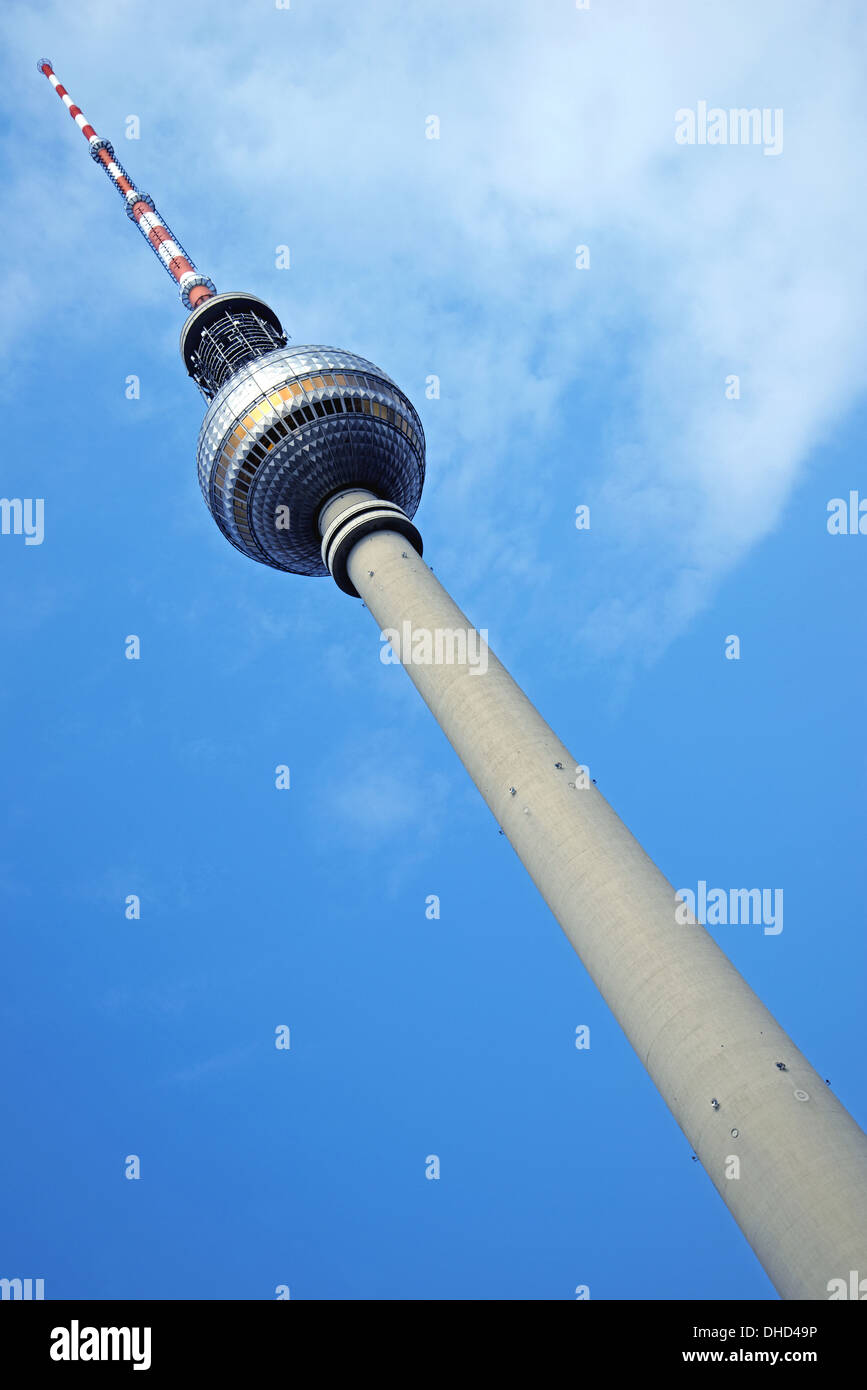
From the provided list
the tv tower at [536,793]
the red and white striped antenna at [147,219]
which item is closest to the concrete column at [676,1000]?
the tv tower at [536,793]

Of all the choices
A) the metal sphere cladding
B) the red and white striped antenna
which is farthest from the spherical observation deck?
the red and white striped antenna

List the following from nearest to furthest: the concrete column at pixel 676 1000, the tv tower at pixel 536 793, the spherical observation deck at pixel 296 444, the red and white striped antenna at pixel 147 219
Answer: the concrete column at pixel 676 1000
the tv tower at pixel 536 793
the spherical observation deck at pixel 296 444
the red and white striped antenna at pixel 147 219

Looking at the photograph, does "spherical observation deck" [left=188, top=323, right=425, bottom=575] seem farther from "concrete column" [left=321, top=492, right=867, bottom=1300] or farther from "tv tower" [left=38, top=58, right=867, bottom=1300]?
"concrete column" [left=321, top=492, right=867, bottom=1300]

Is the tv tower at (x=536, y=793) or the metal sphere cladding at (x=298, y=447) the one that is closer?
the tv tower at (x=536, y=793)

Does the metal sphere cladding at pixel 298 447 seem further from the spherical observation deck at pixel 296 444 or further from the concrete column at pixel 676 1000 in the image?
the concrete column at pixel 676 1000
